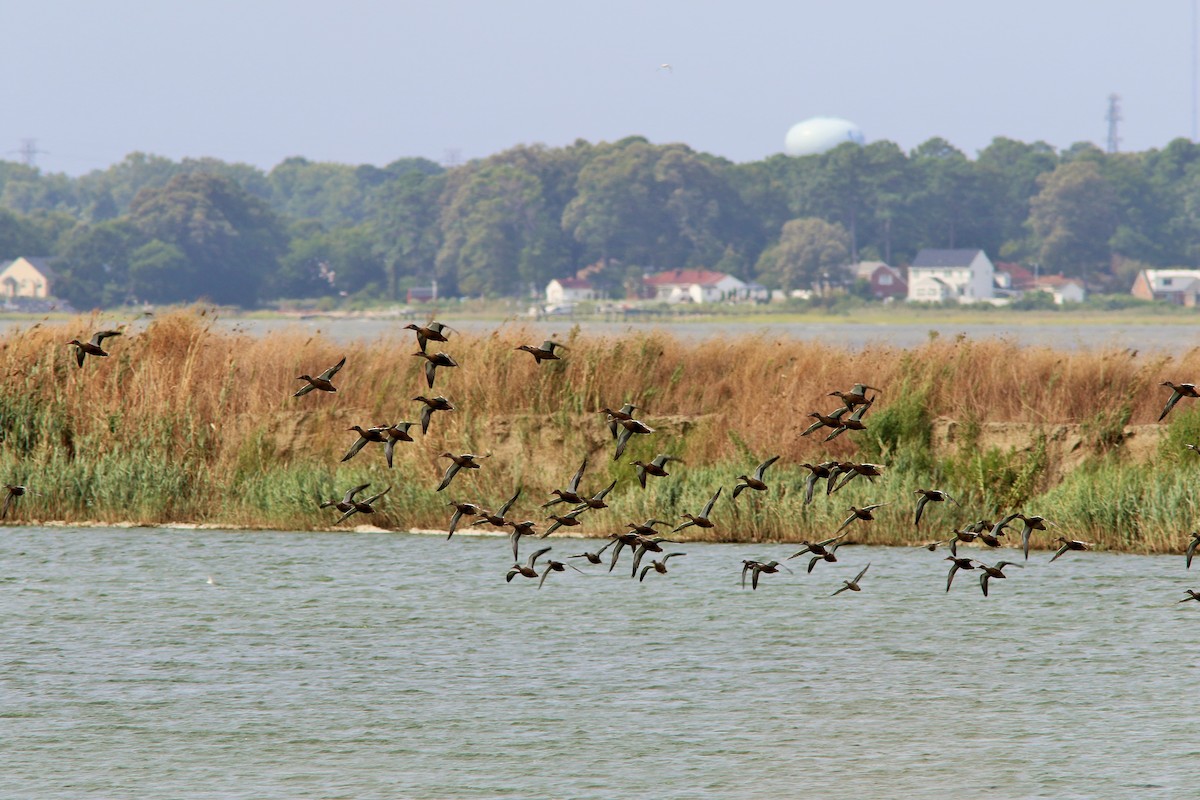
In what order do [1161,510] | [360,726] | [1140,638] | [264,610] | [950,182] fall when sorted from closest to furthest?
[360,726] → [1140,638] → [264,610] → [1161,510] → [950,182]

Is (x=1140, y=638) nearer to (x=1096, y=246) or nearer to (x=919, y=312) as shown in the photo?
(x=919, y=312)

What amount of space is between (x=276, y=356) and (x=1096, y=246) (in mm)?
157838

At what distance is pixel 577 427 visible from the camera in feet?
82.1

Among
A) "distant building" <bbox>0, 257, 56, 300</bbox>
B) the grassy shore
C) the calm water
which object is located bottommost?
the calm water

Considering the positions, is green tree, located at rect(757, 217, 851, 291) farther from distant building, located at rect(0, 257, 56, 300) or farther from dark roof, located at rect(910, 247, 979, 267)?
distant building, located at rect(0, 257, 56, 300)

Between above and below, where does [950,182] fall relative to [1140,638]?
above

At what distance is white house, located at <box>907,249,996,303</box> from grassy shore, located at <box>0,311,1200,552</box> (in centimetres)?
13816

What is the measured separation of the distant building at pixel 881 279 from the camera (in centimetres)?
16688

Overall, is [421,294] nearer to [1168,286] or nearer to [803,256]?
[803,256]

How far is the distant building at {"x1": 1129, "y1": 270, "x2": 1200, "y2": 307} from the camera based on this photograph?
160 meters

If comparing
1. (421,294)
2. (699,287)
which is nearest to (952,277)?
(699,287)

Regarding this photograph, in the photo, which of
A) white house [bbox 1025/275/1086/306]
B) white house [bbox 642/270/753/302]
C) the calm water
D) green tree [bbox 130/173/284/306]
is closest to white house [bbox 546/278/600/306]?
white house [bbox 642/270/753/302]

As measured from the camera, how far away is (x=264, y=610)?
1977 centimetres

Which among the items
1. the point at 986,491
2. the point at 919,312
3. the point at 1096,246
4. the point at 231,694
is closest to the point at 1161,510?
the point at 986,491
